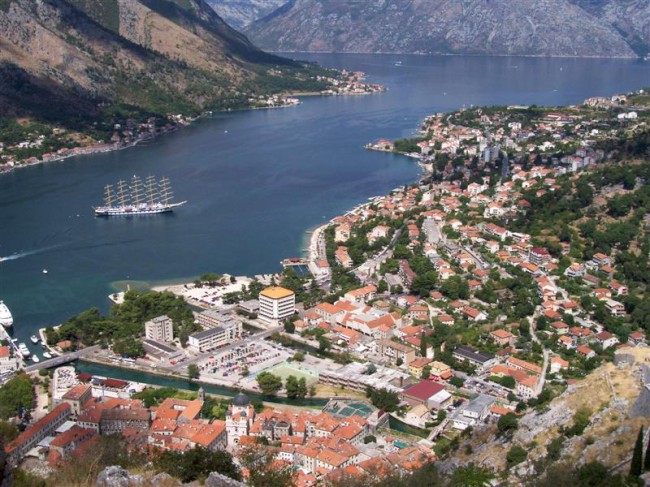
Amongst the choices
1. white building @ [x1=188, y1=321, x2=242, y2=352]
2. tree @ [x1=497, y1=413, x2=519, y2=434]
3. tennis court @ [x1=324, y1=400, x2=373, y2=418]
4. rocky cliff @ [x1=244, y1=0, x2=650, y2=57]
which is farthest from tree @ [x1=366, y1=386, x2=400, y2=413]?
rocky cliff @ [x1=244, y1=0, x2=650, y2=57]

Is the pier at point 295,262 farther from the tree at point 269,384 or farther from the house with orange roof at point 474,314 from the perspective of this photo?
the tree at point 269,384

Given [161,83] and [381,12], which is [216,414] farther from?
[381,12]

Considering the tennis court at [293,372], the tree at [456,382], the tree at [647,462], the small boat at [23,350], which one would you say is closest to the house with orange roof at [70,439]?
the tennis court at [293,372]

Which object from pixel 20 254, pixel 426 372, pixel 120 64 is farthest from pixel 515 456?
pixel 120 64

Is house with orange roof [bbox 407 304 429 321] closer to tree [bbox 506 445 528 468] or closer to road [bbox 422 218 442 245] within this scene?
road [bbox 422 218 442 245]

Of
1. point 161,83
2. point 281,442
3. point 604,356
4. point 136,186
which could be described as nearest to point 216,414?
point 281,442

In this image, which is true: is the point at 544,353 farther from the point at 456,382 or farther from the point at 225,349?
the point at 225,349

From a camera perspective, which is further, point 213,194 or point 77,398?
point 213,194
